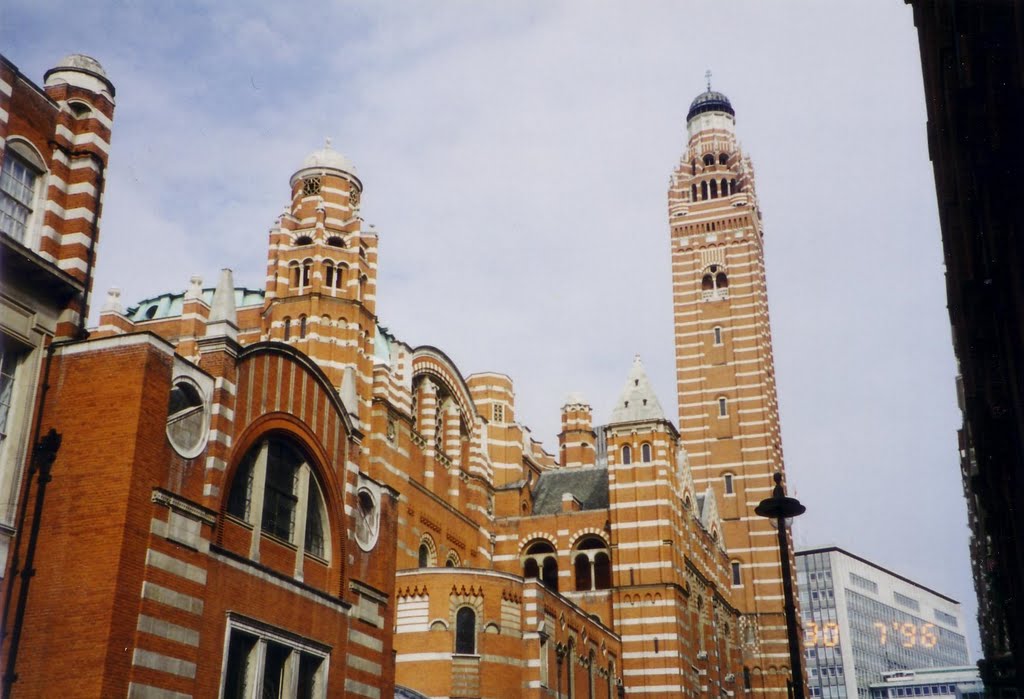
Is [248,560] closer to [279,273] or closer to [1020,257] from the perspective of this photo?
[1020,257]

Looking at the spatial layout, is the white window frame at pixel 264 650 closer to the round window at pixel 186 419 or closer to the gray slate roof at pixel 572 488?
the round window at pixel 186 419

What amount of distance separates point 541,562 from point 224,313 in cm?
3765

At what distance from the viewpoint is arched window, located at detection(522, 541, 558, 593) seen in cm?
5838

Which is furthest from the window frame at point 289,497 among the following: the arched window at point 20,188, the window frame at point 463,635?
the window frame at point 463,635

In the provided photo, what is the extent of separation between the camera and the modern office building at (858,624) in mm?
Answer: 136625

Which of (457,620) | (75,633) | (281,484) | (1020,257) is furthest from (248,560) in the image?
(457,620)

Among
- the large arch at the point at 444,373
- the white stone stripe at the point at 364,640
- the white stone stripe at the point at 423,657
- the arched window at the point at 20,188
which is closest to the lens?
the arched window at the point at 20,188

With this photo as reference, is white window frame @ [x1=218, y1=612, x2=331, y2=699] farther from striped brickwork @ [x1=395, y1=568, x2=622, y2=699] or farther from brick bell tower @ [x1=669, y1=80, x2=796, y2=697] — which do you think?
brick bell tower @ [x1=669, y1=80, x2=796, y2=697]

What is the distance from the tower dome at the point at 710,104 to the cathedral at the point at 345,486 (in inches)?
7.1

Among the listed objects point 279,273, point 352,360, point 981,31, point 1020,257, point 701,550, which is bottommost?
point 1020,257

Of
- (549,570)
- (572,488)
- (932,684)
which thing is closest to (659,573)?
→ (549,570)

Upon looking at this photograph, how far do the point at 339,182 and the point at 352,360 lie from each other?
31.1ft

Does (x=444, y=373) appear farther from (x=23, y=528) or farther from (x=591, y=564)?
(x=23, y=528)

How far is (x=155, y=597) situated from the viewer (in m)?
19.7
